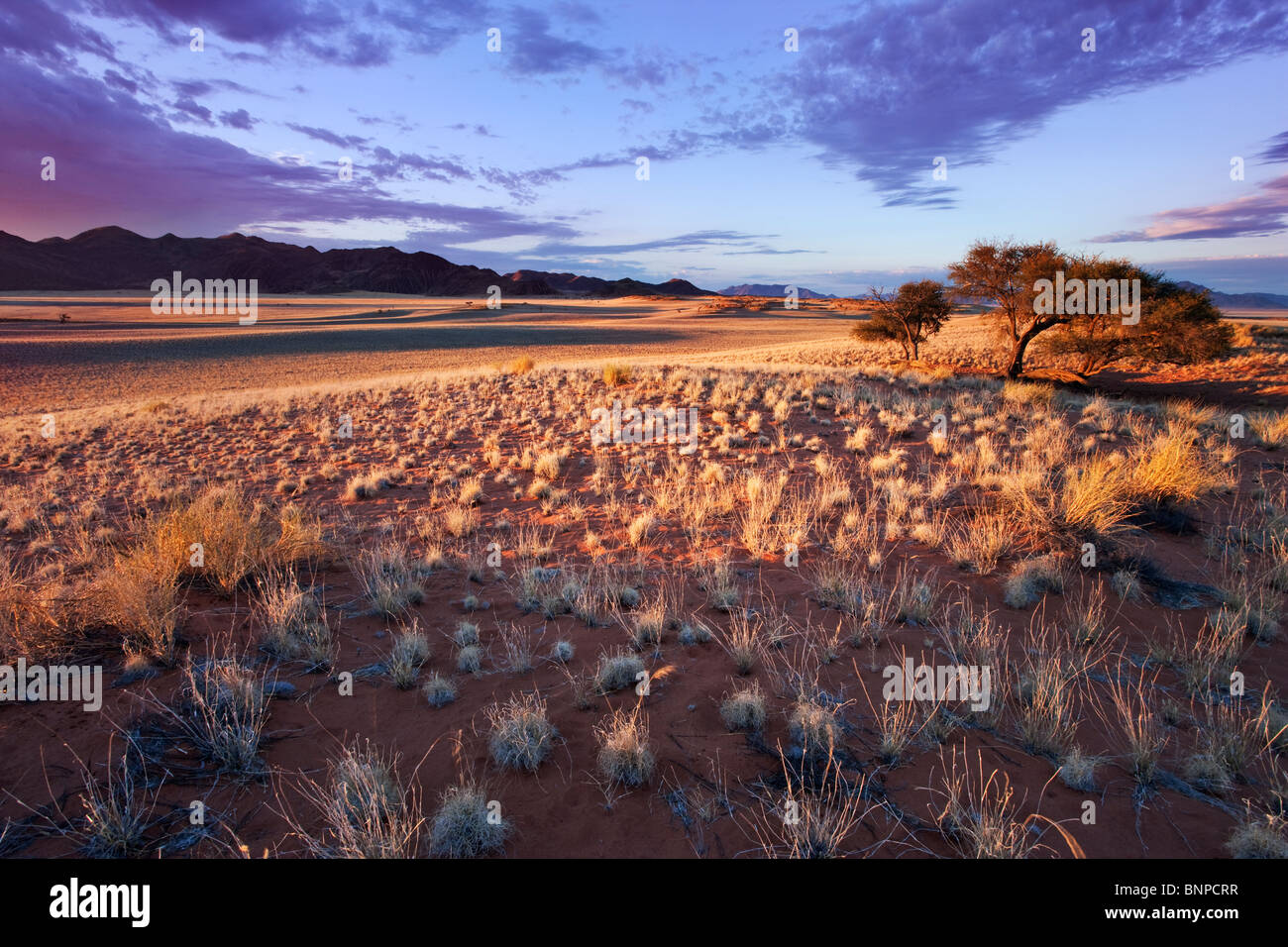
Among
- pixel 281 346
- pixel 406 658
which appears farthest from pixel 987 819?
pixel 281 346

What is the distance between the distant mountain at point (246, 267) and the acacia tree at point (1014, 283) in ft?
518

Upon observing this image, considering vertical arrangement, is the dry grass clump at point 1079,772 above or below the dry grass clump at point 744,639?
below

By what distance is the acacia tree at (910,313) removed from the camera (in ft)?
105

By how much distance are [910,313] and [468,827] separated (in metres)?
35.3

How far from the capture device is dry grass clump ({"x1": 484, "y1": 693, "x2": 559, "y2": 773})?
120 inches

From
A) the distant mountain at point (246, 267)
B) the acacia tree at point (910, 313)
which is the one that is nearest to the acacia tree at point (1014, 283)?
the acacia tree at point (910, 313)

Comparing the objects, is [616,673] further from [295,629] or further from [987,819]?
[295,629]

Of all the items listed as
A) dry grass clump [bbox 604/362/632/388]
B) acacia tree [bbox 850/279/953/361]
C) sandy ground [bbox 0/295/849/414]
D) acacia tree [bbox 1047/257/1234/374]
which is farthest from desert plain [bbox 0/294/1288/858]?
acacia tree [bbox 850/279/953/361]

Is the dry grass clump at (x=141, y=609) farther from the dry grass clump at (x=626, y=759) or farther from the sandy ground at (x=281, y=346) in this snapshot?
the sandy ground at (x=281, y=346)

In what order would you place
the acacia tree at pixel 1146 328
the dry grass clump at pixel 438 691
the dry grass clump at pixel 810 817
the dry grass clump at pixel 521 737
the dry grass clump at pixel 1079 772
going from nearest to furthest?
the dry grass clump at pixel 810 817
the dry grass clump at pixel 1079 772
the dry grass clump at pixel 521 737
the dry grass clump at pixel 438 691
the acacia tree at pixel 1146 328

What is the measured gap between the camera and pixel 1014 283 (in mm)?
21812

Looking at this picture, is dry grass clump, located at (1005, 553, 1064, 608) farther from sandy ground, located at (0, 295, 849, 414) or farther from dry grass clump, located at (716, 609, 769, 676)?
sandy ground, located at (0, 295, 849, 414)

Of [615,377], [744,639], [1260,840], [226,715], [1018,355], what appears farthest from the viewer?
[1018,355]
